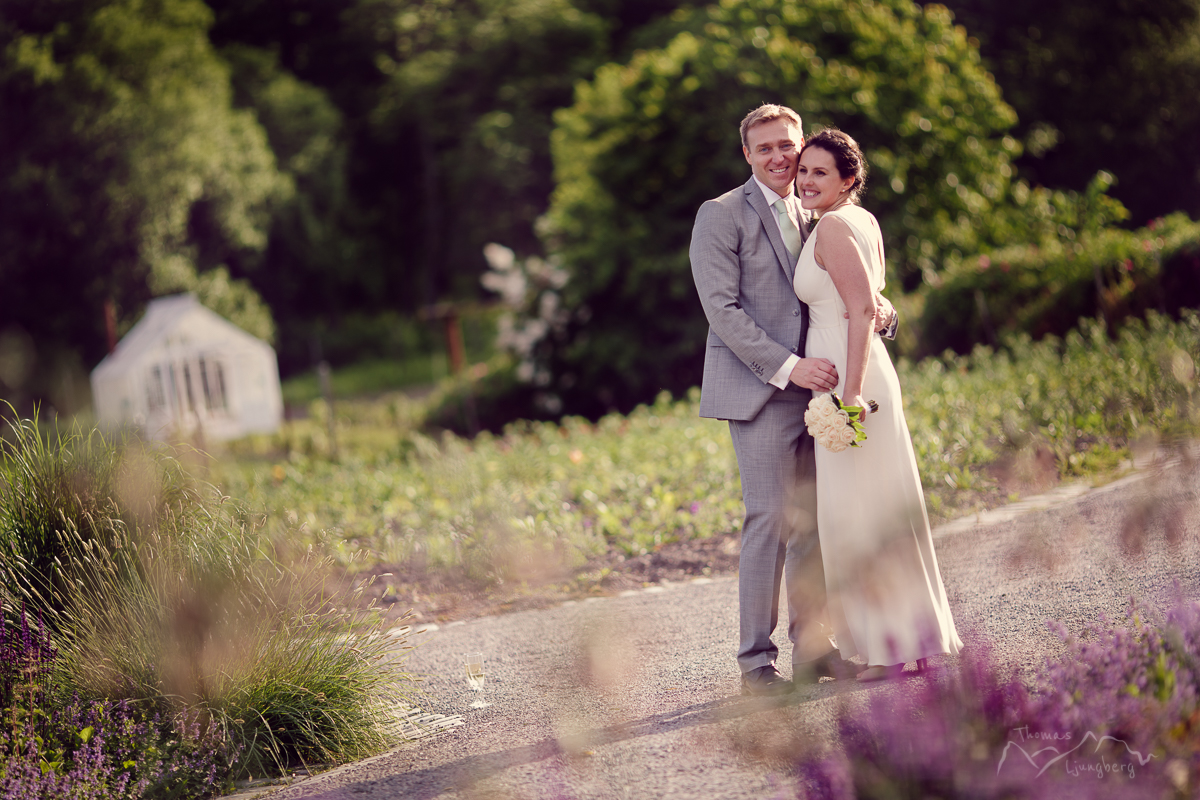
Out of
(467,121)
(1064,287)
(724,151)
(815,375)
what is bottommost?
(815,375)

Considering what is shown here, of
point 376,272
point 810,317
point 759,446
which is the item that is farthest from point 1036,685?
point 376,272

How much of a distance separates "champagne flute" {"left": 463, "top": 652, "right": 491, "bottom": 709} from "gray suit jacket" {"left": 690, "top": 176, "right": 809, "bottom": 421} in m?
1.36

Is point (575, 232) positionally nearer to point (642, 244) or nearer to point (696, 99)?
point (642, 244)

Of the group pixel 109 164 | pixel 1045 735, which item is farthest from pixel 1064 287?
pixel 109 164

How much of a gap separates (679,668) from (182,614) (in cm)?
175

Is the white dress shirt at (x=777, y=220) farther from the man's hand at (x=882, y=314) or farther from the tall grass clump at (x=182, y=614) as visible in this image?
the tall grass clump at (x=182, y=614)

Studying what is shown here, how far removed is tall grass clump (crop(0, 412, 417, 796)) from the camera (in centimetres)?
322

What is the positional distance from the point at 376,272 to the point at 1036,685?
38356mm

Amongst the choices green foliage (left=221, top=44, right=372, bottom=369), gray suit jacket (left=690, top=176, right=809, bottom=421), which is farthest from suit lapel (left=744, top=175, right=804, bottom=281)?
green foliage (left=221, top=44, right=372, bottom=369)

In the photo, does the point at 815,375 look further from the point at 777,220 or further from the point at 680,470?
the point at 680,470

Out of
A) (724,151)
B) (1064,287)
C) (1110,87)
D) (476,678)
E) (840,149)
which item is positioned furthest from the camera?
(1110,87)

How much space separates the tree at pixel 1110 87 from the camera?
21.0 m

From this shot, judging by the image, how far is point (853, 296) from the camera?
3.28 m

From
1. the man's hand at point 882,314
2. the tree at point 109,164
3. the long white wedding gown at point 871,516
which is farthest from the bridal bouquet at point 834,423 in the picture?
the tree at point 109,164
